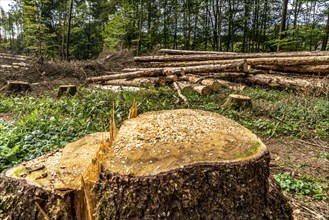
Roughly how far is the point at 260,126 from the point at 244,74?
456 cm

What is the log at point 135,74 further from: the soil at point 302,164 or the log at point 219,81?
the soil at point 302,164

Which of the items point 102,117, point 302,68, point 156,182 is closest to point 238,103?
point 102,117

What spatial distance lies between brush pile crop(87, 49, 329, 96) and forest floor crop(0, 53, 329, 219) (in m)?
0.64

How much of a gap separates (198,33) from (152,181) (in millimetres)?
20695

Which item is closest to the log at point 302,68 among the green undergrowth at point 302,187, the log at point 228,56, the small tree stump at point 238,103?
Result: the log at point 228,56

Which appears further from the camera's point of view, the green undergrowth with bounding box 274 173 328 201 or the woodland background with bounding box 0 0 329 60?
the woodland background with bounding box 0 0 329 60

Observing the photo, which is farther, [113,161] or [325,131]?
[325,131]

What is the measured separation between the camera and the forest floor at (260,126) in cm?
264

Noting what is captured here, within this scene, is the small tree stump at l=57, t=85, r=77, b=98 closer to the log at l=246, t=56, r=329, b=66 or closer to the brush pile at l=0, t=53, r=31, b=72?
the brush pile at l=0, t=53, r=31, b=72

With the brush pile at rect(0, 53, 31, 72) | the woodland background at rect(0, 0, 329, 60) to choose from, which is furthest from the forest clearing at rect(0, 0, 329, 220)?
the woodland background at rect(0, 0, 329, 60)

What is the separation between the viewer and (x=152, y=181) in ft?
4.09

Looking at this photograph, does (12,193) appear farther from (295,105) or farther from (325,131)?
(295,105)

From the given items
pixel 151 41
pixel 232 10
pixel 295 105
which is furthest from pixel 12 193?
pixel 232 10

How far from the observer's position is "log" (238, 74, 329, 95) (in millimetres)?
6711
